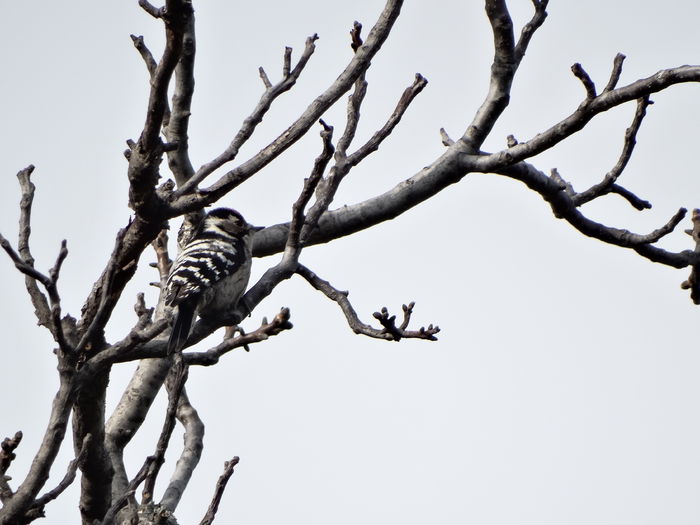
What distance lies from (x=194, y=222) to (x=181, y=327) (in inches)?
77.9

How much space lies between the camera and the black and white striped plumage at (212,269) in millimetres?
5816

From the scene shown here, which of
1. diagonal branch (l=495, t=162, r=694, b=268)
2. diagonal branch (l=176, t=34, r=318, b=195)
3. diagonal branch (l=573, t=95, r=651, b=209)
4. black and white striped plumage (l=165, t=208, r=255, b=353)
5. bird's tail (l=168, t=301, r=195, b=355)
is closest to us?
diagonal branch (l=176, t=34, r=318, b=195)

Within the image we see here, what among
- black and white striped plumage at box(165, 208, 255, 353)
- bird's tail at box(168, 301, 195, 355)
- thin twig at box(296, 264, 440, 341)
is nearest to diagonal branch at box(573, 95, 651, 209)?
thin twig at box(296, 264, 440, 341)

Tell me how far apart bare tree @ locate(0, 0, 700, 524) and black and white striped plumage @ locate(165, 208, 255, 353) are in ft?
0.72

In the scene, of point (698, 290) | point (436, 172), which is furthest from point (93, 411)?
point (698, 290)

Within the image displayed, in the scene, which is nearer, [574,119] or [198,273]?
[574,119]

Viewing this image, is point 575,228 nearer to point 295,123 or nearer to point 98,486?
point 295,123

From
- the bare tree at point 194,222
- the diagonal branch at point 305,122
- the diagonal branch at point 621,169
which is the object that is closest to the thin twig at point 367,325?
the bare tree at point 194,222

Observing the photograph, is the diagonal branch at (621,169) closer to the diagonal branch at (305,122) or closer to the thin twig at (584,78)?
the thin twig at (584,78)

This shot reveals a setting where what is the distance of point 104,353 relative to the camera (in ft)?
11.1

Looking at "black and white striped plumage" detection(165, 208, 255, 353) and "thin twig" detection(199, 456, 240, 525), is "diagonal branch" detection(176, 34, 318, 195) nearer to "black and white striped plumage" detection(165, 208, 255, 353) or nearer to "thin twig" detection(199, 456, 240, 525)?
"thin twig" detection(199, 456, 240, 525)

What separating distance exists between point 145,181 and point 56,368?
836mm

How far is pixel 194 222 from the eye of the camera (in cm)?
689

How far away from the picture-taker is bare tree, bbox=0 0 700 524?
3.33 meters
